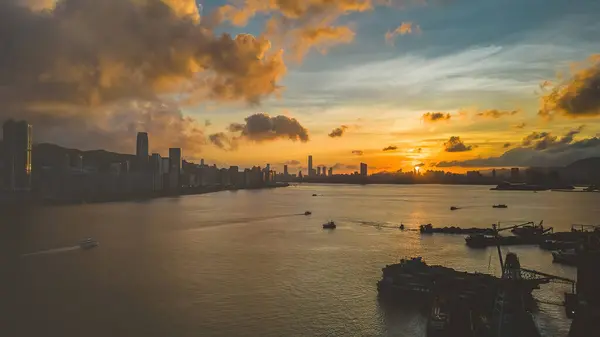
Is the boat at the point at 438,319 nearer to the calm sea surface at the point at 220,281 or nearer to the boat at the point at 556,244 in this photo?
the calm sea surface at the point at 220,281

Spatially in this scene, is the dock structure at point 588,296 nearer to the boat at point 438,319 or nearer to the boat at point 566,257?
the boat at point 438,319

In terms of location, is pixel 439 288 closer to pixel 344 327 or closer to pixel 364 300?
pixel 364 300

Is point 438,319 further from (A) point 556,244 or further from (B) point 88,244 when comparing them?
(B) point 88,244

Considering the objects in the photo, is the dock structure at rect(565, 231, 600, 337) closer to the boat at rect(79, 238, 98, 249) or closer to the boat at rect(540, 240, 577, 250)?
the boat at rect(540, 240, 577, 250)

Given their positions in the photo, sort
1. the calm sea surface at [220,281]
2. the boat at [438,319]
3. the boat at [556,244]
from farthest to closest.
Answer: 1. the boat at [556,244]
2. the calm sea surface at [220,281]
3. the boat at [438,319]

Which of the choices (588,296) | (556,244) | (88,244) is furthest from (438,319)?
(88,244)

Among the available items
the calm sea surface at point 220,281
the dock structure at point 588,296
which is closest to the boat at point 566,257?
the calm sea surface at point 220,281

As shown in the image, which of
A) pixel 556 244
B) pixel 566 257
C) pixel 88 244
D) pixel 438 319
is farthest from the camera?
pixel 88 244

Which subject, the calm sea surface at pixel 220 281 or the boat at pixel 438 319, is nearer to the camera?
the boat at pixel 438 319

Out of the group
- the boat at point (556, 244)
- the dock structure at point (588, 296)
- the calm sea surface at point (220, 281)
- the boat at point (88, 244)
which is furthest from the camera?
the boat at point (88, 244)

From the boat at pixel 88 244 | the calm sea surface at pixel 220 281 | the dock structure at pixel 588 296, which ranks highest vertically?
the dock structure at pixel 588 296

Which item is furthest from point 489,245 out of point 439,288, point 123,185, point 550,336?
point 123,185

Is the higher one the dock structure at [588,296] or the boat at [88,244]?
the dock structure at [588,296]
